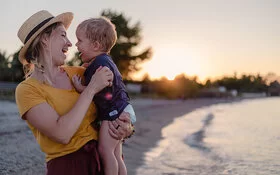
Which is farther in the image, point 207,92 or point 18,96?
point 207,92

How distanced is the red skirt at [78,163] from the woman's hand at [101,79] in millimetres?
331

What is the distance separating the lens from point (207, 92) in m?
82.2

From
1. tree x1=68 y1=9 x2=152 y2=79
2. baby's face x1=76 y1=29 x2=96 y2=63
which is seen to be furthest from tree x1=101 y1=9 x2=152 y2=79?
baby's face x1=76 y1=29 x2=96 y2=63

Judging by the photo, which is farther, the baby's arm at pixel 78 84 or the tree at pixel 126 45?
the tree at pixel 126 45

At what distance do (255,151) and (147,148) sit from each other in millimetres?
3237

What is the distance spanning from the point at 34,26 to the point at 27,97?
40cm

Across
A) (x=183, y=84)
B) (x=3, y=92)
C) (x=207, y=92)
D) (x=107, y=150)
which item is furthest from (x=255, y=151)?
(x=207, y=92)

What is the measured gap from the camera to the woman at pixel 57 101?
6.68 feet

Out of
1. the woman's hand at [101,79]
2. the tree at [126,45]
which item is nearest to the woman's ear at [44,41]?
the woman's hand at [101,79]

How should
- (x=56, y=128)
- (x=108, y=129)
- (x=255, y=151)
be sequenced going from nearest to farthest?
(x=56, y=128), (x=108, y=129), (x=255, y=151)

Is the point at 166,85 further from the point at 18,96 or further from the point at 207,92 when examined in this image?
the point at 18,96

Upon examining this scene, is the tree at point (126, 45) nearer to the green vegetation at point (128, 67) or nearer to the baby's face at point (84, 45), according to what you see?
the green vegetation at point (128, 67)

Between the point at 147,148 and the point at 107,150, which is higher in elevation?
the point at 107,150

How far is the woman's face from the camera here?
2170 mm
